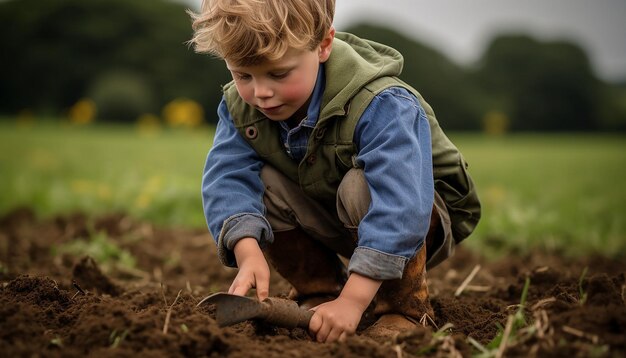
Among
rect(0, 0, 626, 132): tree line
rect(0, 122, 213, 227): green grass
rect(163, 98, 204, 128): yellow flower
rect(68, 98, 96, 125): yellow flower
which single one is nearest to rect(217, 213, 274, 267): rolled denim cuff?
rect(0, 122, 213, 227): green grass

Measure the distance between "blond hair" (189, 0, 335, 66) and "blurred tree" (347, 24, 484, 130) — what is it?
739 inches

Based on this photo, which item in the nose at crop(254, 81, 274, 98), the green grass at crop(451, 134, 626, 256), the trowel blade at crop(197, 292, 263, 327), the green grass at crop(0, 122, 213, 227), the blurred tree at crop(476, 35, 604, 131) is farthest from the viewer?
the blurred tree at crop(476, 35, 604, 131)

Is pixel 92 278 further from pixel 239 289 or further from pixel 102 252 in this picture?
pixel 239 289

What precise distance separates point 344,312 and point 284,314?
0.62 feet

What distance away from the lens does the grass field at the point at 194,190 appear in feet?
16.2

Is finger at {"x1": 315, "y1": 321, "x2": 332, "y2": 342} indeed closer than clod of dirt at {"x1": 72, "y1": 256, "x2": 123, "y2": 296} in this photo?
Yes

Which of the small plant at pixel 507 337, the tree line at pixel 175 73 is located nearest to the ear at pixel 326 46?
the small plant at pixel 507 337

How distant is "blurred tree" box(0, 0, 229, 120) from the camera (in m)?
18.9

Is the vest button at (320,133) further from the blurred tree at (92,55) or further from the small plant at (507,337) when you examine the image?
the blurred tree at (92,55)

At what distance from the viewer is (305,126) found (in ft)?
8.04

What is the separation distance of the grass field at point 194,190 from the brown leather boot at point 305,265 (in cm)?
217

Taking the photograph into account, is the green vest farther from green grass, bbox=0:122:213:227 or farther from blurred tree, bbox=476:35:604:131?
blurred tree, bbox=476:35:604:131

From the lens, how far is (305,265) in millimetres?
2758

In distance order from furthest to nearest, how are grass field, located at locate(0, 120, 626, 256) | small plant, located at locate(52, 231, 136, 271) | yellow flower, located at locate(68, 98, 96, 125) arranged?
yellow flower, located at locate(68, 98, 96, 125), grass field, located at locate(0, 120, 626, 256), small plant, located at locate(52, 231, 136, 271)
